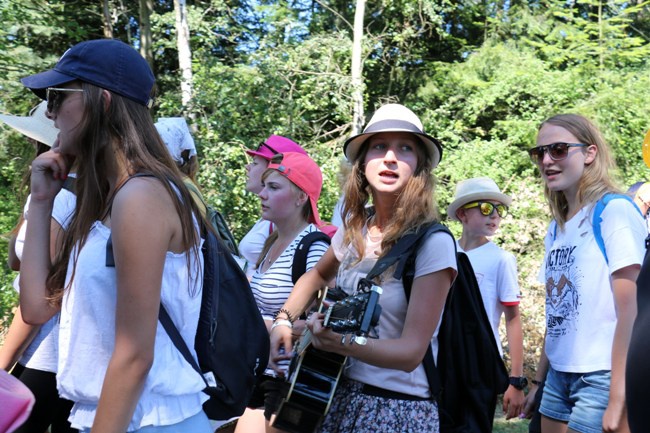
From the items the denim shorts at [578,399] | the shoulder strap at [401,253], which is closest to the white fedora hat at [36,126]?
the shoulder strap at [401,253]

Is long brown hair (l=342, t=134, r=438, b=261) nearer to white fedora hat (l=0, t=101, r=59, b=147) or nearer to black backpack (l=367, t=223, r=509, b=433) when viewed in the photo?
black backpack (l=367, t=223, r=509, b=433)

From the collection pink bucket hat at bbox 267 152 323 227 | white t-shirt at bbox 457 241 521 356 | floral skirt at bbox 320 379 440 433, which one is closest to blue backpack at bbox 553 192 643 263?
floral skirt at bbox 320 379 440 433

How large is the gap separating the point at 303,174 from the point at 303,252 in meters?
0.70

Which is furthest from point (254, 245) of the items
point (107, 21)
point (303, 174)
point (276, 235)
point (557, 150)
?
point (107, 21)

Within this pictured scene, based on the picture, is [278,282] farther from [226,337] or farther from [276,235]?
[226,337]

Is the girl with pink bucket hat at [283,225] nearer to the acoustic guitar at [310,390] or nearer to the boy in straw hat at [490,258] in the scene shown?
the acoustic guitar at [310,390]

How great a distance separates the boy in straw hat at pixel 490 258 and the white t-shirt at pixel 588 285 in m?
1.28

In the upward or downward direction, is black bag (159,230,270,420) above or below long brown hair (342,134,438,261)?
below

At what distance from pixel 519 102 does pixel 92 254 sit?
49.1 feet

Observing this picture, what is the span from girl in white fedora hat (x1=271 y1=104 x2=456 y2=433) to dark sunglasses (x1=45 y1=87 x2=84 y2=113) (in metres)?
1.11

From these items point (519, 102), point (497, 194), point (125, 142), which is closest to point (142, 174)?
point (125, 142)

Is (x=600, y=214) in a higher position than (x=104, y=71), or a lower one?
higher

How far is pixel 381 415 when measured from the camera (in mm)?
2729

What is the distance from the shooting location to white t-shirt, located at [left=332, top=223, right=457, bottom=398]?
8.72ft
